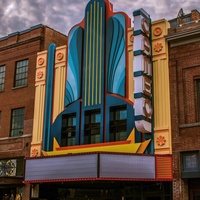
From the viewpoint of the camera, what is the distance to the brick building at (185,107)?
19953 millimetres

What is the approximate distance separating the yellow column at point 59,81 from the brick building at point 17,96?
7.25ft

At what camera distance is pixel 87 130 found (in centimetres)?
2367

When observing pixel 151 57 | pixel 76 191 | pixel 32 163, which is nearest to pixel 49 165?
pixel 32 163

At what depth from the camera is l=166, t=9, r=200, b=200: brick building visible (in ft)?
65.5

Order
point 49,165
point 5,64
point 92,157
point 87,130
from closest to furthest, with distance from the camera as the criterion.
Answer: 1. point 92,157
2. point 49,165
3. point 87,130
4. point 5,64

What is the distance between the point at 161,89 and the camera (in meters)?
21.7

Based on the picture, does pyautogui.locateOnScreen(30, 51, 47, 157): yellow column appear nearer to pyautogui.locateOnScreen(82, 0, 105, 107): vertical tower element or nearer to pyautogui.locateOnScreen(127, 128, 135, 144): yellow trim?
pyautogui.locateOnScreen(82, 0, 105, 107): vertical tower element

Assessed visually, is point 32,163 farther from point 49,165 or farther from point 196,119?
point 196,119

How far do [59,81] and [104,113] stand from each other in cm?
426

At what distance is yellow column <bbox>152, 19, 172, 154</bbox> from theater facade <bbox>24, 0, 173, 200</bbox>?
52 millimetres

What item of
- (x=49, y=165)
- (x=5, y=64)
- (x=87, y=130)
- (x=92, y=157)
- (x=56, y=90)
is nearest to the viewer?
(x=92, y=157)

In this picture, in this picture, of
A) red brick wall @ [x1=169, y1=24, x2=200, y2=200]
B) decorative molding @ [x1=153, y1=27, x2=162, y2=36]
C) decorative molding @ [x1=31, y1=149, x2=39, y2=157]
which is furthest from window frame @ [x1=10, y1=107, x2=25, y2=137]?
red brick wall @ [x1=169, y1=24, x2=200, y2=200]

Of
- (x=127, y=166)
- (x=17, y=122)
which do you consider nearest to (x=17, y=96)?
(x=17, y=122)

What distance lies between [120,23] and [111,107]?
16.9 feet
